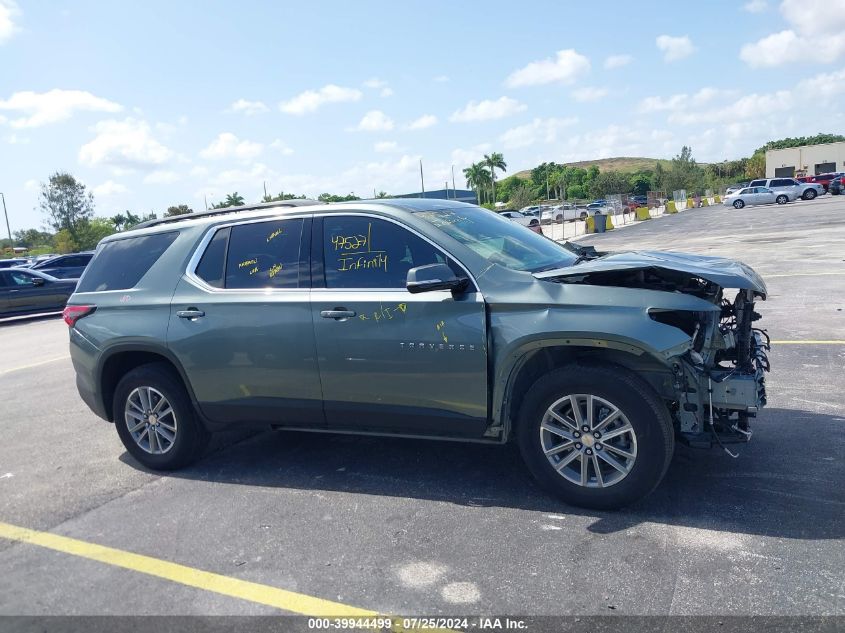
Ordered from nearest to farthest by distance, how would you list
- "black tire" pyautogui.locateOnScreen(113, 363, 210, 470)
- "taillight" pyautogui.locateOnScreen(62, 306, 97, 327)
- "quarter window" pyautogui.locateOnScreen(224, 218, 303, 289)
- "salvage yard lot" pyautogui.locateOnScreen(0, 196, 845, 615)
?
"salvage yard lot" pyautogui.locateOnScreen(0, 196, 845, 615), "quarter window" pyautogui.locateOnScreen(224, 218, 303, 289), "black tire" pyautogui.locateOnScreen(113, 363, 210, 470), "taillight" pyautogui.locateOnScreen(62, 306, 97, 327)

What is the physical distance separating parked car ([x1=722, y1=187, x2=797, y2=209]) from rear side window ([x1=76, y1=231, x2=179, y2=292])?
51147mm

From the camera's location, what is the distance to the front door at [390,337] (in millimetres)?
4242

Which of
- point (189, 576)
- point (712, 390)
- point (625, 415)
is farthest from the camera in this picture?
point (712, 390)

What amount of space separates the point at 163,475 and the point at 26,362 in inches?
274

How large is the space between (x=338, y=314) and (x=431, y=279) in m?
0.76

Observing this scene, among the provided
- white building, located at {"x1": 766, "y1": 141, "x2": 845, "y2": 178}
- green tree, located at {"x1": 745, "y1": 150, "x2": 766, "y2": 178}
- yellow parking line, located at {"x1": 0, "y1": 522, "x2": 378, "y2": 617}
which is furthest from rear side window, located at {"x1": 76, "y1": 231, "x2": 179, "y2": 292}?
green tree, located at {"x1": 745, "y1": 150, "x2": 766, "y2": 178}

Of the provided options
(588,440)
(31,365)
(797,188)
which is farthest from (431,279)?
(797,188)

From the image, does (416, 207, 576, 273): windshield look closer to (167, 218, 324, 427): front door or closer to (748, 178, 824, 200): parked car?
(167, 218, 324, 427): front door

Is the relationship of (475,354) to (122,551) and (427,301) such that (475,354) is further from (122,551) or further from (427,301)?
(122,551)

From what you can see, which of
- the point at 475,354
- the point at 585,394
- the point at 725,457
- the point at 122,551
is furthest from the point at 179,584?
the point at 725,457

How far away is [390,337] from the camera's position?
4.42 metres

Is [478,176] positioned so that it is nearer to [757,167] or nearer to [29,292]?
[757,167]

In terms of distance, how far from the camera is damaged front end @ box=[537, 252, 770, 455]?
3957 mm

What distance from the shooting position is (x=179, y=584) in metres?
3.65
